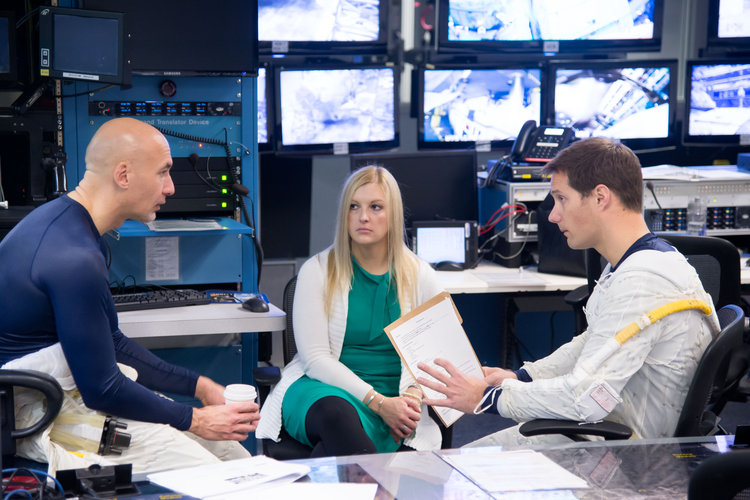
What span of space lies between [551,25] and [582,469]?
2822mm

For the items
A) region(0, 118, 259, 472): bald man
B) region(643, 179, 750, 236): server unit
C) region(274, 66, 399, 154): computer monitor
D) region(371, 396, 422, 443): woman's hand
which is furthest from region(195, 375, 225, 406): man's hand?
region(643, 179, 750, 236): server unit

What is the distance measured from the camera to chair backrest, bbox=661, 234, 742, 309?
2.72m

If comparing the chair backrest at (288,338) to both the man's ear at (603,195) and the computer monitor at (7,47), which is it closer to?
the man's ear at (603,195)

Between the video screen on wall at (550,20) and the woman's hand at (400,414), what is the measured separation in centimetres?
200

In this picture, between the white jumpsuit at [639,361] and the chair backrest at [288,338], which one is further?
the chair backrest at [288,338]

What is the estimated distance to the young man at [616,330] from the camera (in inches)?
71.4

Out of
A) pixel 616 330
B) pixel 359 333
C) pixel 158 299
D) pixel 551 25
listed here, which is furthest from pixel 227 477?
pixel 551 25

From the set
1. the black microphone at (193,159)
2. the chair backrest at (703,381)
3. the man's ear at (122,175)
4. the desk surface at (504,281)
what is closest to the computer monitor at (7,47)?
the black microphone at (193,159)

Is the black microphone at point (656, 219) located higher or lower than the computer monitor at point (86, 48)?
lower

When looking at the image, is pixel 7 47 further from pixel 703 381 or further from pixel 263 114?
pixel 703 381

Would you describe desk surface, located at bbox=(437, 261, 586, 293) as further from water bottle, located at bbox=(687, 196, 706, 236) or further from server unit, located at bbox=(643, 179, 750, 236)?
water bottle, located at bbox=(687, 196, 706, 236)

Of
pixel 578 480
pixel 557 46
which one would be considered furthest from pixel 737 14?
pixel 578 480

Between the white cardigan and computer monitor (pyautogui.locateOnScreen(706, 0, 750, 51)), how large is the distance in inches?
92.6

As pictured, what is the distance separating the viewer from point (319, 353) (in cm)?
254
